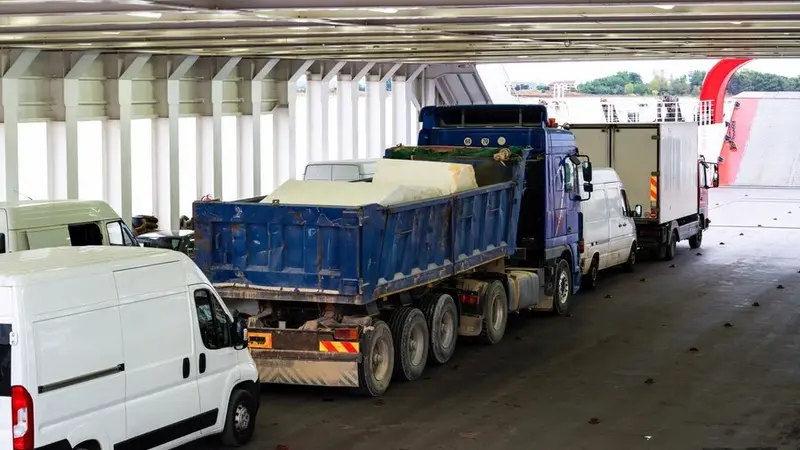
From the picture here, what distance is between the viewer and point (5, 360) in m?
8.86

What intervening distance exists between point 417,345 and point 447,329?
3.72ft

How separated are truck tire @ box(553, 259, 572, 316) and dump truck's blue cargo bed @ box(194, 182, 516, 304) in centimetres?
534

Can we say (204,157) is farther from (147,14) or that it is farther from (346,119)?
(147,14)

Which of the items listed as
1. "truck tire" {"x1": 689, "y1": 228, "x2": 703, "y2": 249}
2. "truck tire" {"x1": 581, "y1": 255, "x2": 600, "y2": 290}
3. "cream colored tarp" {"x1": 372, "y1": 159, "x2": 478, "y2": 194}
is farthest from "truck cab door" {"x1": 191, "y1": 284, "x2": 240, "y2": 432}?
"truck tire" {"x1": 689, "y1": 228, "x2": 703, "y2": 249}

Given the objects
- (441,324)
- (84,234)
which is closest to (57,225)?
(84,234)

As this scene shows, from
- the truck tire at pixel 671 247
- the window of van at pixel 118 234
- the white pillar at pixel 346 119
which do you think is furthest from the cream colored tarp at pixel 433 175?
the white pillar at pixel 346 119

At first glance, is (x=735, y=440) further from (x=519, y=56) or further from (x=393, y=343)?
(x=519, y=56)

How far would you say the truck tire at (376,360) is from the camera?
13414mm

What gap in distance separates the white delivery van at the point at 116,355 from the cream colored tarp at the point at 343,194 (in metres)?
3.35

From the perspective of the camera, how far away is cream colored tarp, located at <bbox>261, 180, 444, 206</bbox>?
14.5 meters

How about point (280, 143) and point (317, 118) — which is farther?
point (317, 118)

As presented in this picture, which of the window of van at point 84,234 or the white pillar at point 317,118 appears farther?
the white pillar at point 317,118

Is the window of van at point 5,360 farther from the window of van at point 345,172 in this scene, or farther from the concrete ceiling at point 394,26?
the window of van at point 345,172

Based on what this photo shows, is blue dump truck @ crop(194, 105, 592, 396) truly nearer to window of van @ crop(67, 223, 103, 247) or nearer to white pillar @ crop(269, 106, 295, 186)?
window of van @ crop(67, 223, 103, 247)
